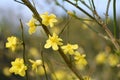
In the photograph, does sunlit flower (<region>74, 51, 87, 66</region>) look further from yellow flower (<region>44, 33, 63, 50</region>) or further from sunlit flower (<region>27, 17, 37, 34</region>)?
sunlit flower (<region>27, 17, 37, 34</region>)

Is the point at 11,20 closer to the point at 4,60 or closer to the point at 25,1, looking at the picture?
the point at 4,60

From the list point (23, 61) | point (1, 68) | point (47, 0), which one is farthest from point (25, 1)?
point (1, 68)

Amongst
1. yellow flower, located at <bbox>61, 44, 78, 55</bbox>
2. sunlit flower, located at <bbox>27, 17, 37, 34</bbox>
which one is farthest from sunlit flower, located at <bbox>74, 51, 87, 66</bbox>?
sunlit flower, located at <bbox>27, 17, 37, 34</bbox>

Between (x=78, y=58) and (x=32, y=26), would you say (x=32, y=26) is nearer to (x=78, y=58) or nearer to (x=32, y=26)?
(x=32, y=26)

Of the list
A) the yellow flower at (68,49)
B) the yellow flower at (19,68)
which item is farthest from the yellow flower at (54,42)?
the yellow flower at (19,68)

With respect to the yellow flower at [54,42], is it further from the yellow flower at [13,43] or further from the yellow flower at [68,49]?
the yellow flower at [13,43]

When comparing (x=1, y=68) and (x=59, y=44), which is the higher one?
(x=59, y=44)

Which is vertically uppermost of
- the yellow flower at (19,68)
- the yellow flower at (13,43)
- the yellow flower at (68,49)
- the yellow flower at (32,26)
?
the yellow flower at (32,26)

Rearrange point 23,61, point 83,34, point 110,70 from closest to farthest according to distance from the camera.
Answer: point 23,61, point 110,70, point 83,34

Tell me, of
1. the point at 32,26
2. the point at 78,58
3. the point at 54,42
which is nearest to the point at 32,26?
the point at 32,26

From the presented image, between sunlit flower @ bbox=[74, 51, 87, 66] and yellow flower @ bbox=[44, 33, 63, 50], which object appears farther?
sunlit flower @ bbox=[74, 51, 87, 66]

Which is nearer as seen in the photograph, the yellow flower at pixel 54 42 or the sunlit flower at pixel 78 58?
the yellow flower at pixel 54 42
